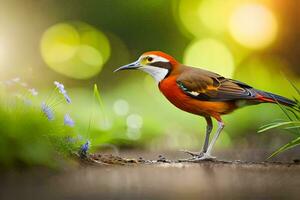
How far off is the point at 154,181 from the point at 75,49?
4.08 metres

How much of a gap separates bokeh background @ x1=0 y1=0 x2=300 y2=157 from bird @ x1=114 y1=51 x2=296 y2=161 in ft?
7.16

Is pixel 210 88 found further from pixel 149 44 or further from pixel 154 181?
pixel 149 44

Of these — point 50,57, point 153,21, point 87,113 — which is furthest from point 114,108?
point 153,21

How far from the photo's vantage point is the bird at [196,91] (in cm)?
393

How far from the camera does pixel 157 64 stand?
3945mm

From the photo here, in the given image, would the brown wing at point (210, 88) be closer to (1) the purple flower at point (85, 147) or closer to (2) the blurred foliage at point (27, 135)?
(1) the purple flower at point (85, 147)

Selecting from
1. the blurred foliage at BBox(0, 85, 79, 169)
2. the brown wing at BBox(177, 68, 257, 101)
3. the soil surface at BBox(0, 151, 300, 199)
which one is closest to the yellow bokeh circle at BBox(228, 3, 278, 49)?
the brown wing at BBox(177, 68, 257, 101)

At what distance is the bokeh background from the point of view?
6.66 meters

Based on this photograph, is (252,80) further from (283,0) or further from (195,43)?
(283,0)

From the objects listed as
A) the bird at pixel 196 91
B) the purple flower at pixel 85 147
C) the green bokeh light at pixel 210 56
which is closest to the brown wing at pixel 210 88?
the bird at pixel 196 91

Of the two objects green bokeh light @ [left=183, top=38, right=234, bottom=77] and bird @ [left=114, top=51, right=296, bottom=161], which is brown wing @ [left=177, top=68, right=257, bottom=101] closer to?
bird @ [left=114, top=51, right=296, bottom=161]

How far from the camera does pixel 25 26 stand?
22.8 ft

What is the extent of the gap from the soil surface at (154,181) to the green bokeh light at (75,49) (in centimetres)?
343

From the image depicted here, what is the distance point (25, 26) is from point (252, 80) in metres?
2.27
